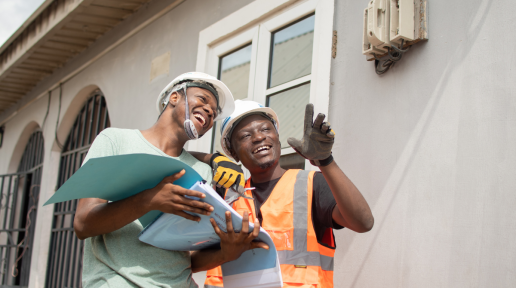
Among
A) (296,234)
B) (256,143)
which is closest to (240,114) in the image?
(256,143)

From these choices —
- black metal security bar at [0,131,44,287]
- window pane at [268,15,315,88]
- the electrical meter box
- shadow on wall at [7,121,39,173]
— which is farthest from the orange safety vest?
shadow on wall at [7,121,39,173]

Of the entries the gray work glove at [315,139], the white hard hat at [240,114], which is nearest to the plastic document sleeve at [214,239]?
the gray work glove at [315,139]

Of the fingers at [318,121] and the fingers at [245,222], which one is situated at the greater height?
the fingers at [318,121]

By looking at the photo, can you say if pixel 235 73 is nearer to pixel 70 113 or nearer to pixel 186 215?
pixel 186 215

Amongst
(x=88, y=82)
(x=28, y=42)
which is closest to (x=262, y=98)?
(x=88, y=82)

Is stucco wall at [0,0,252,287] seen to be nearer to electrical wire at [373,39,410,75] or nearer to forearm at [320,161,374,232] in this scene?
electrical wire at [373,39,410,75]

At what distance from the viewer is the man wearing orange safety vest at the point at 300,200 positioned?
2021 mm

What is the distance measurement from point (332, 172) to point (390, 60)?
111cm

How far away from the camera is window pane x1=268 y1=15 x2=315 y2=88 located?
3.63 meters

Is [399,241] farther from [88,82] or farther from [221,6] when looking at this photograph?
[88,82]

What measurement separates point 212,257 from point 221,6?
315 centimetres

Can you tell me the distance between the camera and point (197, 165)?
7.47 feet

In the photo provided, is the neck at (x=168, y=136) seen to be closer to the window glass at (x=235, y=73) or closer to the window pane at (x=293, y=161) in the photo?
the window pane at (x=293, y=161)

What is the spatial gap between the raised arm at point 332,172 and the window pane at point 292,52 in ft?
5.47
